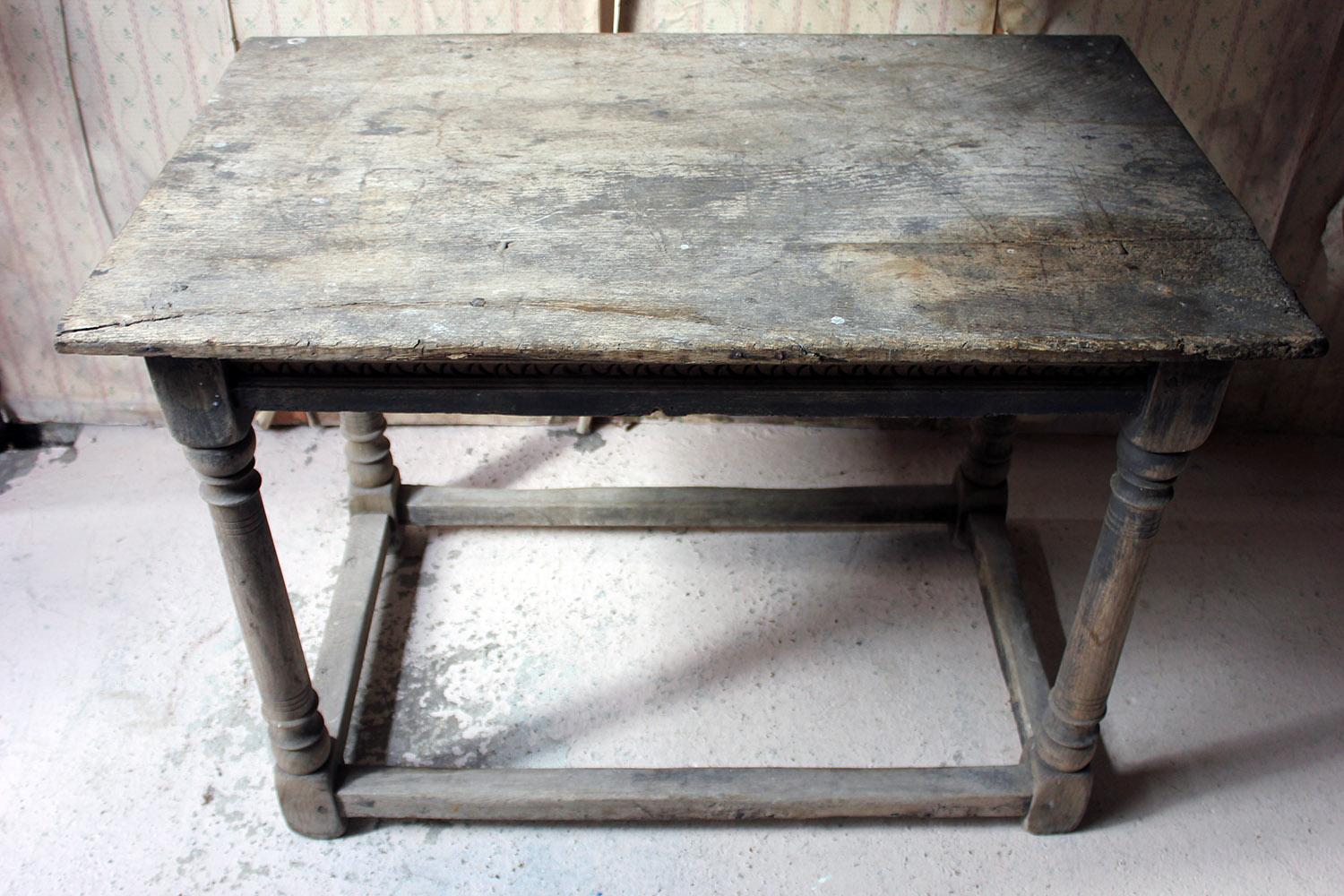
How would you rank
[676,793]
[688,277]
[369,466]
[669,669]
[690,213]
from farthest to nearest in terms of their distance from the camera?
[369,466], [669,669], [676,793], [690,213], [688,277]

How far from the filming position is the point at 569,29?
239cm

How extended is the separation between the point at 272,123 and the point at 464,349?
678mm

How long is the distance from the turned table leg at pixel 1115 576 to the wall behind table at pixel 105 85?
1.39 metres

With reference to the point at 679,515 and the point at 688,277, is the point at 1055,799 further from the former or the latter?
the point at 688,277

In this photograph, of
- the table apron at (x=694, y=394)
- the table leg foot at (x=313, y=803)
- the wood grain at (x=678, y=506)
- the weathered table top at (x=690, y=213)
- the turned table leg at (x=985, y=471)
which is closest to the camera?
the weathered table top at (x=690, y=213)

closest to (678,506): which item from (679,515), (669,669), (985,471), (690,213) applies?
(679,515)

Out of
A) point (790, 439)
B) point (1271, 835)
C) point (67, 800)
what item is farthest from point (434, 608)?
point (1271, 835)

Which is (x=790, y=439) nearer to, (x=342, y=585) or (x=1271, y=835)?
(x=342, y=585)

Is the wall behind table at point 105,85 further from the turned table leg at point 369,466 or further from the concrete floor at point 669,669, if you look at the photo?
the turned table leg at point 369,466

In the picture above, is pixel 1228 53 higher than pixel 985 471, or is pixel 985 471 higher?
pixel 1228 53

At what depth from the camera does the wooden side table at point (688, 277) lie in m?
1.45

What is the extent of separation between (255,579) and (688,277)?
2.47 feet

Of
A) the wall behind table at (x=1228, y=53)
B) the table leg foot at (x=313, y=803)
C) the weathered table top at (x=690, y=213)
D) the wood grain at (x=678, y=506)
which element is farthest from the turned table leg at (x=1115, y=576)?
the table leg foot at (x=313, y=803)

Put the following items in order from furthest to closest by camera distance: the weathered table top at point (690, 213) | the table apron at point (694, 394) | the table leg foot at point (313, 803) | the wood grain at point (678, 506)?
A: the wood grain at point (678, 506)
the table leg foot at point (313, 803)
the table apron at point (694, 394)
the weathered table top at point (690, 213)
